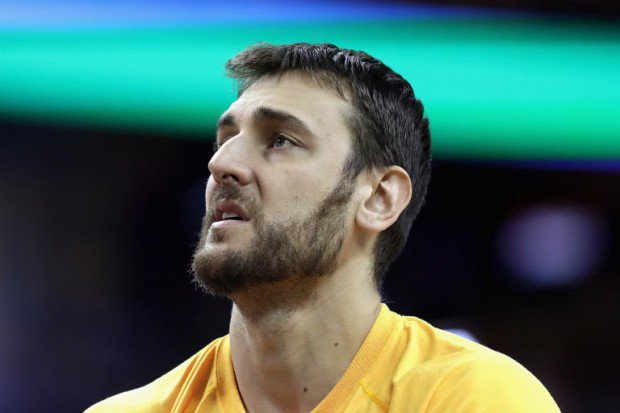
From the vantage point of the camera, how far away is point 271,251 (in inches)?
68.2

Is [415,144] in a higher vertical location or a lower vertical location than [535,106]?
lower

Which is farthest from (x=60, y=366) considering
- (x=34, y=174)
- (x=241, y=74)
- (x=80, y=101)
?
(x=241, y=74)

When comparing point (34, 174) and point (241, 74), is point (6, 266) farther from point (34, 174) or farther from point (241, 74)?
point (241, 74)

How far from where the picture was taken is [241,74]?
6.81ft

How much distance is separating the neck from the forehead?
12.3 inches

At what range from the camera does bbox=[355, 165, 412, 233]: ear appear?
74.0 inches

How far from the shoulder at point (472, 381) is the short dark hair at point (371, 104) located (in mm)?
276

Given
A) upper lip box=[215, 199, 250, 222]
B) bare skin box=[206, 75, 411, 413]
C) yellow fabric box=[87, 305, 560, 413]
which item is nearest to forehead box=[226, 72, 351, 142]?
bare skin box=[206, 75, 411, 413]

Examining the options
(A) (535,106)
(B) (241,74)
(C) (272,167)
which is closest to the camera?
(C) (272,167)

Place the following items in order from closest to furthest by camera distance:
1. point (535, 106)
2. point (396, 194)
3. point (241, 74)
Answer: point (396, 194) < point (241, 74) < point (535, 106)

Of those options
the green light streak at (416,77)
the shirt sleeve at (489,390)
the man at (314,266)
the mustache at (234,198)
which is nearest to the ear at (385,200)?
the man at (314,266)

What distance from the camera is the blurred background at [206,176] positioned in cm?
320

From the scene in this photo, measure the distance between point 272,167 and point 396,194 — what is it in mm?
318

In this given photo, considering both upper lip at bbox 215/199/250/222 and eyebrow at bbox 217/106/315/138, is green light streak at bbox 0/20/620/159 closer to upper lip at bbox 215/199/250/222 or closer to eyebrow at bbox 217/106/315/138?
eyebrow at bbox 217/106/315/138
